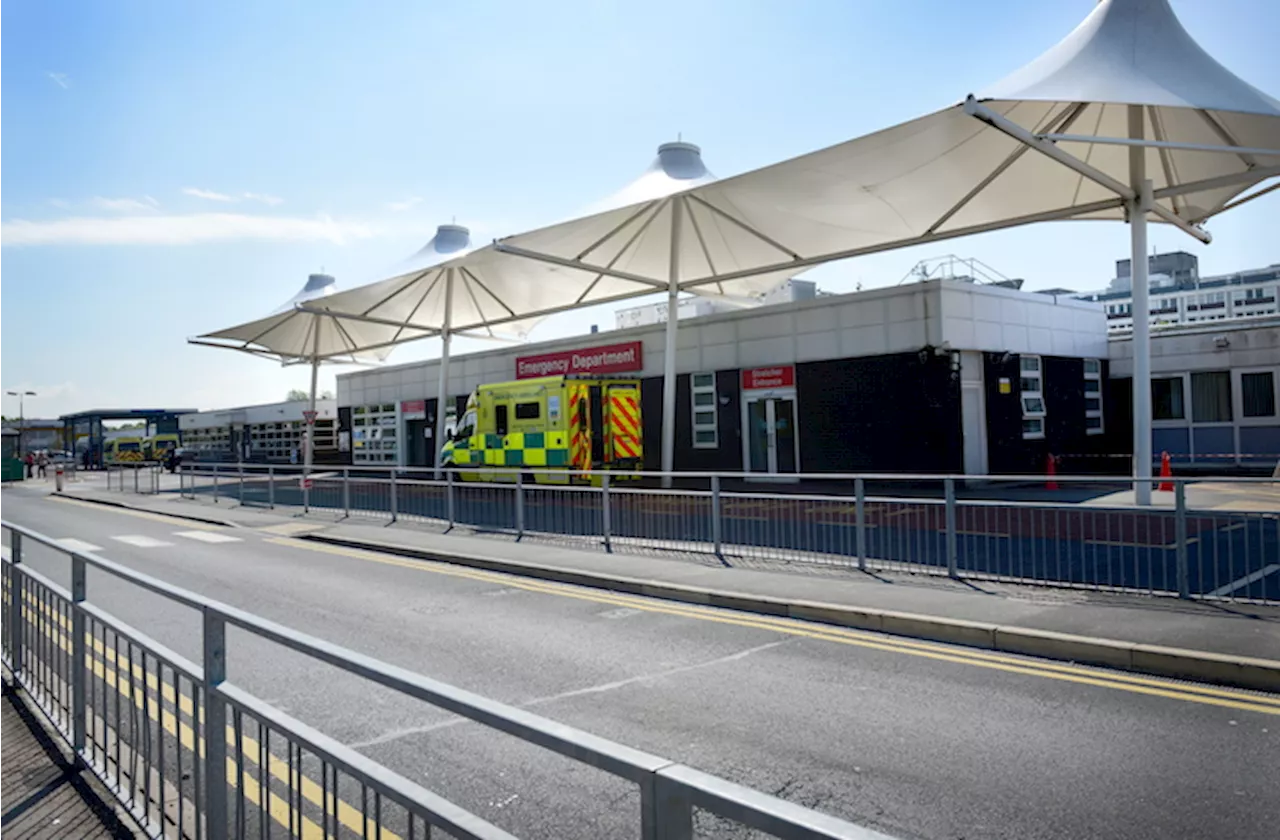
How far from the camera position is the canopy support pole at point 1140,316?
50.2 feet

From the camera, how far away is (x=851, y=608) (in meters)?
8.64

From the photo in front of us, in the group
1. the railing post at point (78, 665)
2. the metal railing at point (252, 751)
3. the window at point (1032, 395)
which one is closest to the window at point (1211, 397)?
the window at point (1032, 395)

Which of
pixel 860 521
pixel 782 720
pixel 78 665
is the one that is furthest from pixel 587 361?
pixel 78 665

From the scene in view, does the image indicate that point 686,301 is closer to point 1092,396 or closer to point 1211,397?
point 1092,396

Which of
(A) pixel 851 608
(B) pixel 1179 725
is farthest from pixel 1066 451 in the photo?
(B) pixel 1179 725

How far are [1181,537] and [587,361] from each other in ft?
71.7

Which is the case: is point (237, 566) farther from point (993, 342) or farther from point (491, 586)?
point (993, 342)

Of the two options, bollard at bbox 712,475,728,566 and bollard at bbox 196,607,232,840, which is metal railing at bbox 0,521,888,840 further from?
bollard at bbox 712,475,728,566

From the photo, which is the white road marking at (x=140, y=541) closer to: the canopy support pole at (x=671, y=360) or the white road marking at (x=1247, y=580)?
the canopy support pole at (x=671, y=360)

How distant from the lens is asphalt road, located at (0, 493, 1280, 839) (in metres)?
4.40

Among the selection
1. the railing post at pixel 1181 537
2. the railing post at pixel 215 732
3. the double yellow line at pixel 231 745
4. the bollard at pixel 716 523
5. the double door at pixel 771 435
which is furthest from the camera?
the double door at pixel 771 435

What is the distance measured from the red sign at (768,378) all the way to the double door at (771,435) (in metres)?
0.28

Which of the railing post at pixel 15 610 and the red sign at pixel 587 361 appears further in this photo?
the red sign at pixel 587 361

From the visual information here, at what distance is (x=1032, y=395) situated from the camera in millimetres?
23047
